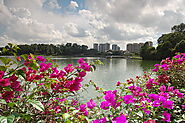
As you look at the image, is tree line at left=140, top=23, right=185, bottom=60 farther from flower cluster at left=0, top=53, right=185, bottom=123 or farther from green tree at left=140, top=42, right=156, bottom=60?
flower cluster at left=0, top=53, right=185, bottom=123

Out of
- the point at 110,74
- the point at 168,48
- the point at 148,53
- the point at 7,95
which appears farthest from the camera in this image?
→ the point at 148,53

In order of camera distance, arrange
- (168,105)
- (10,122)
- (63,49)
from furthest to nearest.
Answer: (63,49), (168,105), (10,122)

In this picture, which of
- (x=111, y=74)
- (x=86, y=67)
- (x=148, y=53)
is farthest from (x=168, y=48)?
(x=86, y=67)

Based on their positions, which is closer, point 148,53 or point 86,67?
point 86,67

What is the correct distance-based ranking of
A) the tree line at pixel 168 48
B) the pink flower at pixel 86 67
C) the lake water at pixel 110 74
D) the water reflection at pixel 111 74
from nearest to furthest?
the pink flower at pixel 86 67
the lake water at pixel 110 74
the water reflection at pixel 111 74
the tree line at pixel 168 48

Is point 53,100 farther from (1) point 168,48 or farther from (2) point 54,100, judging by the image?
(1) point 168,48

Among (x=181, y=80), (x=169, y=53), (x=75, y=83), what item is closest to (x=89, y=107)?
(x=75, y=83)

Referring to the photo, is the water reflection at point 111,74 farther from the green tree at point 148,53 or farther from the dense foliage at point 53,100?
the green tree at point 148,53

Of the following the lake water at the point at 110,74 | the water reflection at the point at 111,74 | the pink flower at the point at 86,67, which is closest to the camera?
the pink flower at the point at 86,67

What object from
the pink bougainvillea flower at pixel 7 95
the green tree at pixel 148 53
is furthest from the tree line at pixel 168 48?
the pink bougainvillea flower at pixel 7 95

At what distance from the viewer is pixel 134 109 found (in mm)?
1429

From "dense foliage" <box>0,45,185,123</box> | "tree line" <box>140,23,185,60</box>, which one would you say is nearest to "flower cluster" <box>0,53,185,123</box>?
"dense foliage" <box>0,45,185,123</box>

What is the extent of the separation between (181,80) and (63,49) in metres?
91.5

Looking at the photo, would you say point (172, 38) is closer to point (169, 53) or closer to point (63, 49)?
point (169, 53)
